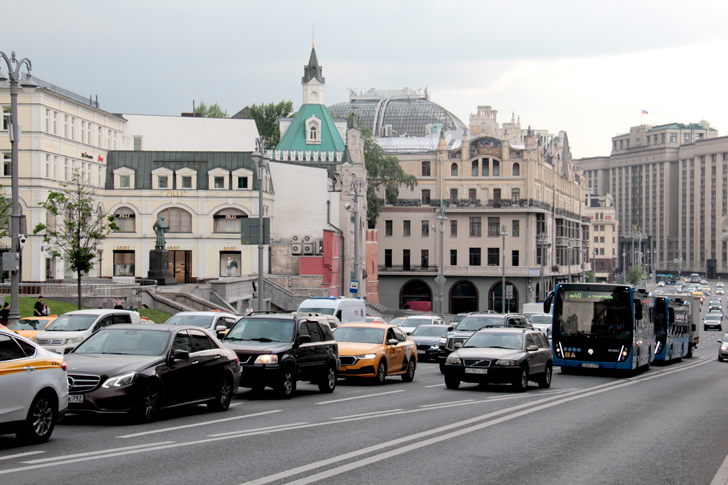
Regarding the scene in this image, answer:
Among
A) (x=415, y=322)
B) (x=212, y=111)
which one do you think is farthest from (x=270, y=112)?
(x=415, y=322)

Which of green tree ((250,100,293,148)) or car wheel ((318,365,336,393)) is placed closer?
car wheel ((318,365,336,393))

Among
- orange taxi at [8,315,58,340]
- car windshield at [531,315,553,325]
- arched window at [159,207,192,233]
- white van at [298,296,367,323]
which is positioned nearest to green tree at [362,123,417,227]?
arched window at [159,207,192,233]

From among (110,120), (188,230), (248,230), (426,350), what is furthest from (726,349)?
(110,120)

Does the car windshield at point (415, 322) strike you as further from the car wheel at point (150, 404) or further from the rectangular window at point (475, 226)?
the rectangular window at point (475, 226)

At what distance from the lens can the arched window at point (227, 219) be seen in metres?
66.6

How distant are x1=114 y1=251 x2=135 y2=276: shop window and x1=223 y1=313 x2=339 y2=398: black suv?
4872 cm

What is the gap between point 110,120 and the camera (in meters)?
72.2

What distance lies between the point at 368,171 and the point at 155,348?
76.4 metres

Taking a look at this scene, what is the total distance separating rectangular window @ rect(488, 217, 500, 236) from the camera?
93.5 m

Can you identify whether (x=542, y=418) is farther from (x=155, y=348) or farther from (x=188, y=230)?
(x=188, y=230)

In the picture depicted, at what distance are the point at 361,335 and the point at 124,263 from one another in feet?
153

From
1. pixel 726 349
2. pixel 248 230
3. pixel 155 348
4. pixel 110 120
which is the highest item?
pixel 110 120

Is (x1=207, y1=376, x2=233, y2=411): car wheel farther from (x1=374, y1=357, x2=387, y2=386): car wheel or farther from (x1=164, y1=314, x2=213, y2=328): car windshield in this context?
(x1=164, y1=314, x2=213, y2=328): car windshield

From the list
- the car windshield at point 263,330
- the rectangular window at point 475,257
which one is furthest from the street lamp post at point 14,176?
the rectangular window at point 475,257
